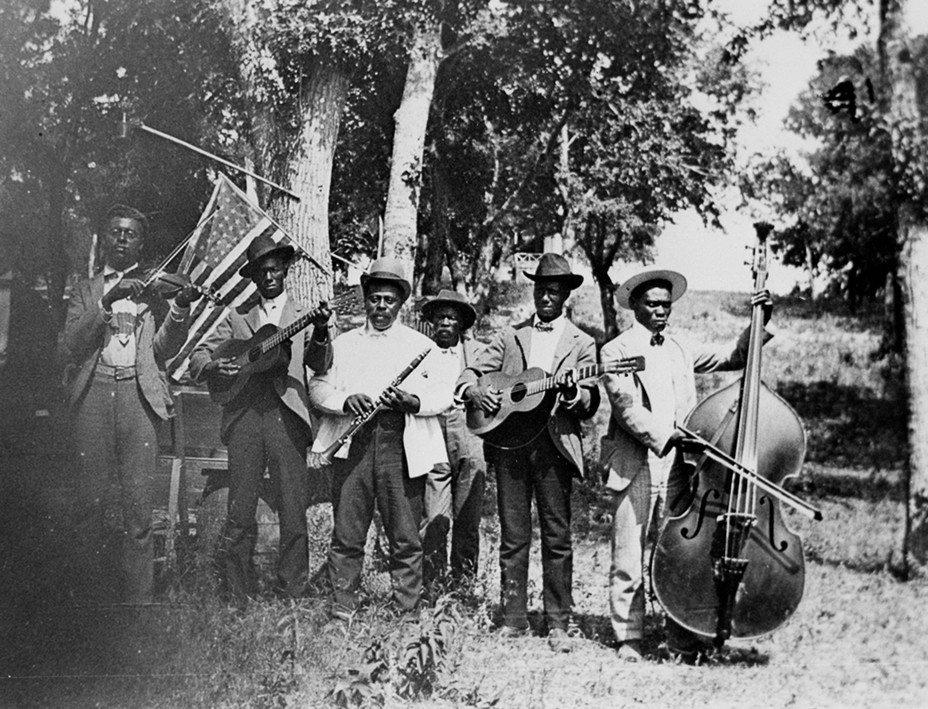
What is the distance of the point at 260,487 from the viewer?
512cm

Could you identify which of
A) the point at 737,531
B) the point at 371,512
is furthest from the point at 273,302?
the point at 737,531

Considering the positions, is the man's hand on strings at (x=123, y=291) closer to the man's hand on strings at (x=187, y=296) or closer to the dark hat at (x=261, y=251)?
the man's hand on strings at (x=187, y=296)

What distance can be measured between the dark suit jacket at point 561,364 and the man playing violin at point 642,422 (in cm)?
11

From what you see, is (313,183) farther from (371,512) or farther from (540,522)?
(540,522)

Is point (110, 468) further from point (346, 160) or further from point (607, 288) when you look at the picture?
point (607, 288)

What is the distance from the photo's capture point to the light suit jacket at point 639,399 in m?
4.80

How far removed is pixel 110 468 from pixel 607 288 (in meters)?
3.32

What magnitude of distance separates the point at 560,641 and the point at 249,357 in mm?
2284

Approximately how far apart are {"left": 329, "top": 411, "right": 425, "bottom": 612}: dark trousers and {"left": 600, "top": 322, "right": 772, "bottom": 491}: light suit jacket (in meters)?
1.12

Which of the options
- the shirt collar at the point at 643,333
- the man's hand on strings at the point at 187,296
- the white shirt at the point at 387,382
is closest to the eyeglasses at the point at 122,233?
the man's hand on strings at the point at 187,296

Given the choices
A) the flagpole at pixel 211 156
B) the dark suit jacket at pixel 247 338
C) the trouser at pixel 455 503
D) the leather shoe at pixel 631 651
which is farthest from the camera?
the trouser at pixel 455 503

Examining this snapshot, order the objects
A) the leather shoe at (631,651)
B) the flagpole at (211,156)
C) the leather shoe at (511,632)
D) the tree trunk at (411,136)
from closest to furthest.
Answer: the leather shoe at (631,651) → the leather shoe at (511,632) → the flagpole at (211,156) → the tree trunk at (411,136)

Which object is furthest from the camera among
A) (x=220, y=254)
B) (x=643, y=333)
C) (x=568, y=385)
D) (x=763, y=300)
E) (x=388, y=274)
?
(x=220, y=254)

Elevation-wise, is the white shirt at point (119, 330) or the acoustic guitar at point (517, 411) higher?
the white shirt at point (119, 330)
